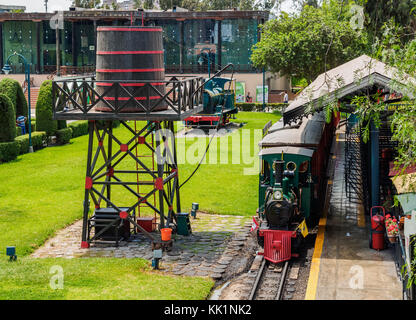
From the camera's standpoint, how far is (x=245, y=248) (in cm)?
1794

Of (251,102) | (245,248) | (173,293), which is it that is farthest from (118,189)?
(251,102)

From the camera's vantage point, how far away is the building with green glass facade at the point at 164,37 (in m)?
63.3

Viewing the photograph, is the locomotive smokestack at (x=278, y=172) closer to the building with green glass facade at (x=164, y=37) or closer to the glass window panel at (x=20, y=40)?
the building with green glass facade at (x=164, y=37)

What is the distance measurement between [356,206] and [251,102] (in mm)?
40773

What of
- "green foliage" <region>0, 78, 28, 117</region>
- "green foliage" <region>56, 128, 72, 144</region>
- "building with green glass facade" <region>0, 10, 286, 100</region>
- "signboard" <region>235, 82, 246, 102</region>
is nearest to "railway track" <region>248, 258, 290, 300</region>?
"green foliage" <region>0, 78, 28, 117</region>

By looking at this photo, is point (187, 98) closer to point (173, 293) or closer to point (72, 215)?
point (72, 215)

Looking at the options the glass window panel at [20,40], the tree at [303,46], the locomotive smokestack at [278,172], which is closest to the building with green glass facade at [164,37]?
the glass window panel at [20,40]

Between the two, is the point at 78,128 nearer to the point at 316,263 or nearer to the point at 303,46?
the point at 303,46

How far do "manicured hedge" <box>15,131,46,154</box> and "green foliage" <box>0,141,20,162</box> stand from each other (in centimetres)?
98

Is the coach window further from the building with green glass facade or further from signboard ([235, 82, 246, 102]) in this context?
the building with green glass facade

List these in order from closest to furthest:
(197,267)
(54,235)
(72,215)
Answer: (197,267)
(54,235)
(72,215)

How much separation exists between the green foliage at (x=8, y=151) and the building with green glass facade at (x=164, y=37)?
31742 mm

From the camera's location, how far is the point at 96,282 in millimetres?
14453

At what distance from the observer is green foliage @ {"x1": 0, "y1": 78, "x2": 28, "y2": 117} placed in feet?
114
